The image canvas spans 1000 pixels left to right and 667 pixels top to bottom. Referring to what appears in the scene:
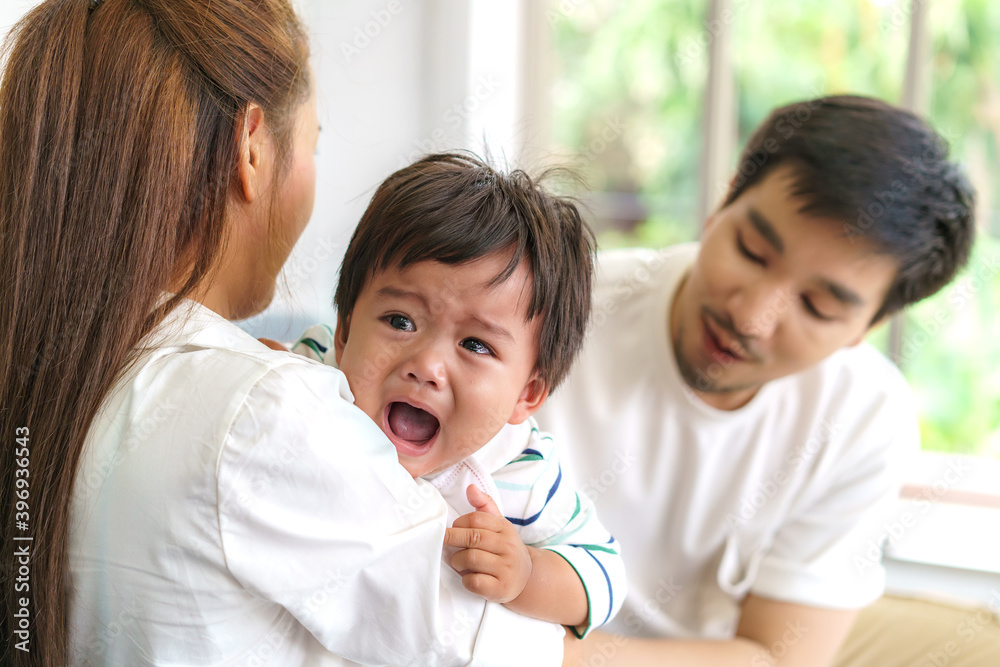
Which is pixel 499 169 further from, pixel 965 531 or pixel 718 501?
pixel 965 531

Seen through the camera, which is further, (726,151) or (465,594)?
(726,151)

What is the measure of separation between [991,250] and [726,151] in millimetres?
968

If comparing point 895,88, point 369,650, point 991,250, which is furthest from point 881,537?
point 895,88

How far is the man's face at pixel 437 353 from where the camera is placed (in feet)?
2.99

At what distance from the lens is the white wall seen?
2.14 meters

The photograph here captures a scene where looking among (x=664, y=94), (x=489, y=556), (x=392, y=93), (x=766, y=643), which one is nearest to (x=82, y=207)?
(x=489, y=556)

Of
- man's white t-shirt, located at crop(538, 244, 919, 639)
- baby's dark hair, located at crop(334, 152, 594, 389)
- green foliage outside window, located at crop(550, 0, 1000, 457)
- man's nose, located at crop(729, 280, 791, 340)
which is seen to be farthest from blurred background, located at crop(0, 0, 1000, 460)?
baby's dark hair, located at crop(334, 152, 594, 389)

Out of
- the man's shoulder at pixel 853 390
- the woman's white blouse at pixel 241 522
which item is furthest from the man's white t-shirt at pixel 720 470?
the woman's white blouse at pixel 241 522

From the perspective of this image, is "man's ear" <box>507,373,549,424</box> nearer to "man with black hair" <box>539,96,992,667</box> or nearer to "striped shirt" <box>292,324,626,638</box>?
"striped shirt" <box>292,324,626,638</box>

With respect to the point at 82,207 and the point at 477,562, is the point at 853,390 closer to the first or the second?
the point at 477,562

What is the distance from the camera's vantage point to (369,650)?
802mm

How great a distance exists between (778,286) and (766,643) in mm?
636

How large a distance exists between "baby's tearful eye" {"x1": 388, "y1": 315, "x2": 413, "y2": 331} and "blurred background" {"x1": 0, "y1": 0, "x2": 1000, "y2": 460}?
1236 mm

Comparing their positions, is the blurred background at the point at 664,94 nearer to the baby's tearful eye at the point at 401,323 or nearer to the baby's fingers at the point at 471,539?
the baby's tearful eye at the point at 401,323
